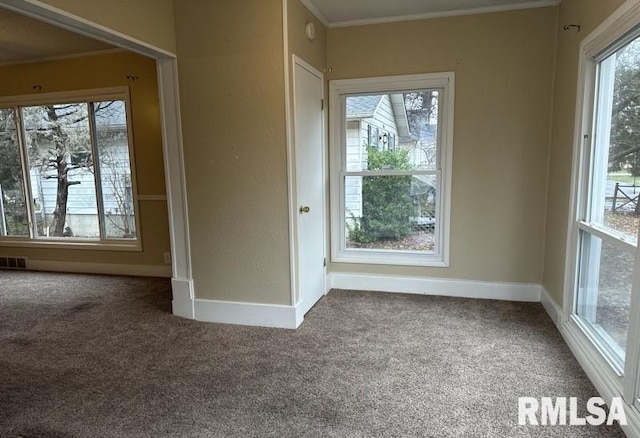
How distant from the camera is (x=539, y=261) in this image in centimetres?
339

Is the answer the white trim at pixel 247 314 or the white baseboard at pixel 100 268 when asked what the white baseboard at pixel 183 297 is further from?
the white baseboard at pixel 100 268

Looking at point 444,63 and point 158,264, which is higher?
point 444,63

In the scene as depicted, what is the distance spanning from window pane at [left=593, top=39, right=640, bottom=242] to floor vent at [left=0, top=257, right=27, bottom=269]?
607 cm

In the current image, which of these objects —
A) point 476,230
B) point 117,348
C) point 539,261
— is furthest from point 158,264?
point 539,261

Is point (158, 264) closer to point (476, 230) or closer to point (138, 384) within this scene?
point (138, 384)

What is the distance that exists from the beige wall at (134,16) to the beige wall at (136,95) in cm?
148

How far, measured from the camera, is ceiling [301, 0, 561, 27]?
3098 millimetres

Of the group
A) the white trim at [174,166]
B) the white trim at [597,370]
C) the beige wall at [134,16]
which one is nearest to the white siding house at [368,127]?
the white trim at [174,166]

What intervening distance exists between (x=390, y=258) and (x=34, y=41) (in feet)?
13.4

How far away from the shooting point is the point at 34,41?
377cm

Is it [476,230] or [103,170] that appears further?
[103,170]

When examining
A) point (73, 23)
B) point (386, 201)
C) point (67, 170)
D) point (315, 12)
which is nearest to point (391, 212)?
point (386, 201)

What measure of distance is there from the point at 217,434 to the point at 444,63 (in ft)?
10.6

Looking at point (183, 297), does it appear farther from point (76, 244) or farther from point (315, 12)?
point (315, 12)
